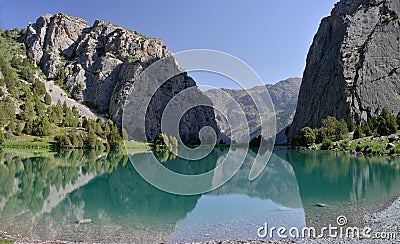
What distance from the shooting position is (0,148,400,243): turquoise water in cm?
1495

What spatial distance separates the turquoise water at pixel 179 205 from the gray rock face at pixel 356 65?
68.0 meters

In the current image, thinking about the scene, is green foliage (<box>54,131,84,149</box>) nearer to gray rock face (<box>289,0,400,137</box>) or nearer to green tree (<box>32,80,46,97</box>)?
green tree (<box>32,80,46,97</box>)

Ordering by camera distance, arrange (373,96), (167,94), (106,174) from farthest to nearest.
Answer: (167,94)
(373,96)
(106,174)

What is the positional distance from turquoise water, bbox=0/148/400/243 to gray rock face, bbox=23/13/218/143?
94.3 meters

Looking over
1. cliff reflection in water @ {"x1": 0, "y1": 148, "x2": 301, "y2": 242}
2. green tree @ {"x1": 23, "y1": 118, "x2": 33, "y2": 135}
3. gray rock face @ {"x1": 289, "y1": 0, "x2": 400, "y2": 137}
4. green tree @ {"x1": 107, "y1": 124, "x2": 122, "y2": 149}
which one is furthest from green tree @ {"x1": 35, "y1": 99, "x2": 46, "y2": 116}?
gray rock face @ {"x1": 289, "y1": 0, "x2": 400, "y2": 137}

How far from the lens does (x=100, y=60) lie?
134500 mm

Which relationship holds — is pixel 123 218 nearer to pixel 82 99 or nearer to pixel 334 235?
pixel 334 235

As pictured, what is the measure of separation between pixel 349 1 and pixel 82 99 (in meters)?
106

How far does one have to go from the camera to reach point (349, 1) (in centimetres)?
11750

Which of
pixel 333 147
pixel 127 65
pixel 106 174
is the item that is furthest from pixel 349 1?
pixel 106 174

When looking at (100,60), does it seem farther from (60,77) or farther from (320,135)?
(320,135)

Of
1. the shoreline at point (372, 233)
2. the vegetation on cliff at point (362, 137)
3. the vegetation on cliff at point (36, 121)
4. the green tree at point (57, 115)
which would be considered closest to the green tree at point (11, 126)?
the vegetation on cliff at point (36, 121)

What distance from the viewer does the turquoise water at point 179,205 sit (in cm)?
1495

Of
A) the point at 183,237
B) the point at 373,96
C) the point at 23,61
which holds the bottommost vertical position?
the point at 183,237
